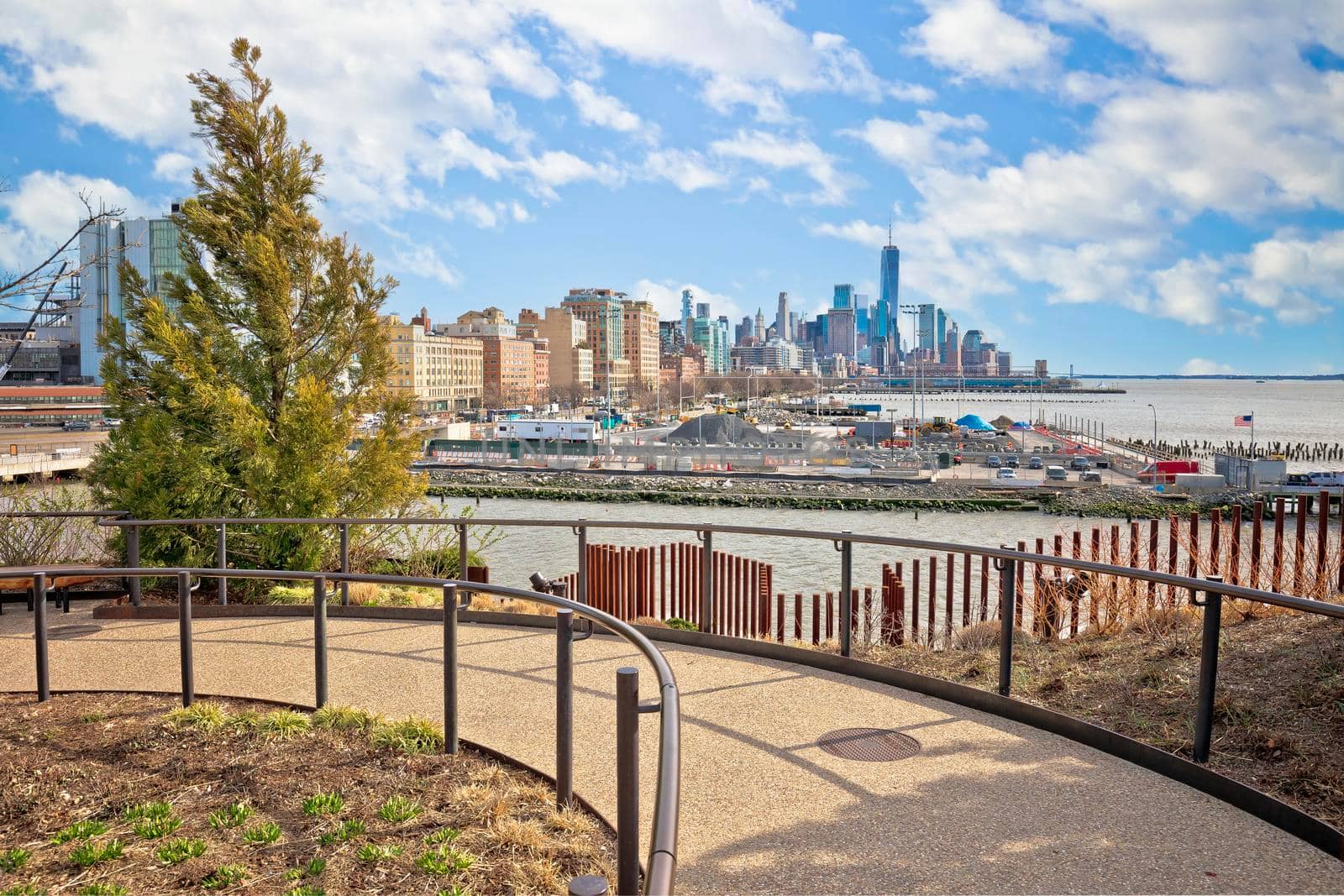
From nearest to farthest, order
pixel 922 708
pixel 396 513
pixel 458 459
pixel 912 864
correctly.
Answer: pixel 912 864, pixel 922 708, pixel 396 513, pixel 458 459

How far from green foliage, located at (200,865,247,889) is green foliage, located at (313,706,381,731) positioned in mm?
1628

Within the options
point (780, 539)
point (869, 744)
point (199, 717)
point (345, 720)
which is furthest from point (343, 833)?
point (780, 539)

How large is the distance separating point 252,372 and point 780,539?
91.4ft

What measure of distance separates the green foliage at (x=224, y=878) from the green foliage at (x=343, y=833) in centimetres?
35

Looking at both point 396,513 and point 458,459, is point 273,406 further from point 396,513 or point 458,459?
point 458,459

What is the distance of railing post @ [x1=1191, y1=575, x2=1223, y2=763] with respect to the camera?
4520mm

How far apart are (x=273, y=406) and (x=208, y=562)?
2205 mm

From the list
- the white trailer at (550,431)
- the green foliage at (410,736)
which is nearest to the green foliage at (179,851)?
the green foliage at (410,736)

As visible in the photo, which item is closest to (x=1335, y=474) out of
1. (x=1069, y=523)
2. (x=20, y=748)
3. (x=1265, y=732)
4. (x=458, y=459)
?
(x=1069, y=523)

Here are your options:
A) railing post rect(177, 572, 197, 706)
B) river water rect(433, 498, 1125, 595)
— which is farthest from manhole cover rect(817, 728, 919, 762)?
river water rect(433, 498, 1125, 595)

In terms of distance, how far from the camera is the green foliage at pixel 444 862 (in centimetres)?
371

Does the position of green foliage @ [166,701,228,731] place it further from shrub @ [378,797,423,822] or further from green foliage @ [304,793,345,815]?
shrub @ [378,797,423,822]

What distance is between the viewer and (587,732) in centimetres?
533

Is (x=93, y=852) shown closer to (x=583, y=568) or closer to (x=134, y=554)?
(x=583, y=568)
